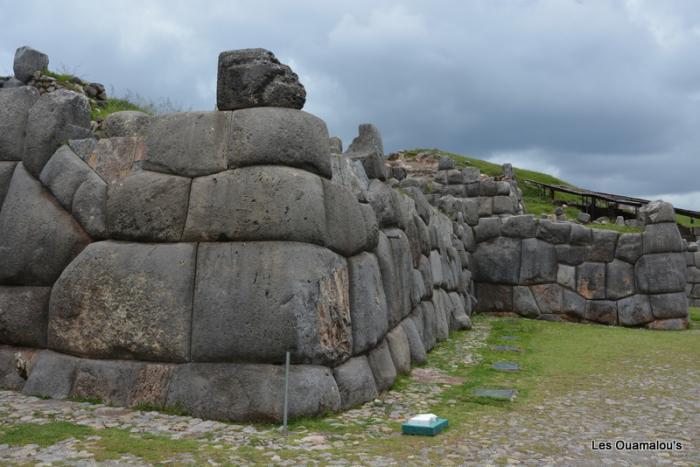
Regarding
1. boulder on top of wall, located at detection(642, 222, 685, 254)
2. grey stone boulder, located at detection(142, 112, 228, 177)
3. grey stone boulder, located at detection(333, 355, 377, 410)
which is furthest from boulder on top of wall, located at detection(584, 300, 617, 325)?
grey stone boulder, located at detection(142, 112, 228, 177)

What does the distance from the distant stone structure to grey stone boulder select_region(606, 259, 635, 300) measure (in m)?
9.15

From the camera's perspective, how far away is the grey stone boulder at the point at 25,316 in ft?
23.1

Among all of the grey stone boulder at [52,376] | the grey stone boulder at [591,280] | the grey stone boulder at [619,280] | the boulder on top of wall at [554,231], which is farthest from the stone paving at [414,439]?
the boulder on top of wall at [554,231]

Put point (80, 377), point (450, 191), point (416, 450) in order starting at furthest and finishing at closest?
point (450, 191)
point (80, 377)
point (416, 450)

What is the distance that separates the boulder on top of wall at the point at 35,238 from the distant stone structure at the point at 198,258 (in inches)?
0.7

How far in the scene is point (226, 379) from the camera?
5.89 m

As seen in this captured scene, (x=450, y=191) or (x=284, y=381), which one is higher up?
(x=450, y=191)

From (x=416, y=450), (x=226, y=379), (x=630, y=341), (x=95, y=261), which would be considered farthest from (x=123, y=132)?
(x=630, y=341)

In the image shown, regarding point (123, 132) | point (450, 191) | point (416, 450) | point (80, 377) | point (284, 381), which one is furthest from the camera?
point (450, 191)

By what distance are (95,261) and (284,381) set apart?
2.54m

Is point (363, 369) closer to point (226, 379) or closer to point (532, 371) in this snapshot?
point (226, 379)

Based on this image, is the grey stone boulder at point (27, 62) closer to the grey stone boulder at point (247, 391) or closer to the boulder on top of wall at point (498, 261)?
the grey stone boulder at point (247, 391)

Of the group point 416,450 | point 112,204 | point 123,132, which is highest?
point 123,132

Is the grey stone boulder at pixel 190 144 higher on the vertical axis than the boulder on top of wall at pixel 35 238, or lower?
higher
